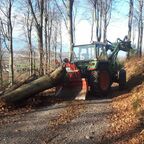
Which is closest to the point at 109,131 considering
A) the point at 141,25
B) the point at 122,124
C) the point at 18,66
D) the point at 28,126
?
the point at 122,124

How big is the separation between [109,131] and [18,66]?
25601 millimetres

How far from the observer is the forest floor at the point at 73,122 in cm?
790

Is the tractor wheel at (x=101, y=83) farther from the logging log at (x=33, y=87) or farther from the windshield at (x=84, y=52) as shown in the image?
the logging log at (x=33, y=87)

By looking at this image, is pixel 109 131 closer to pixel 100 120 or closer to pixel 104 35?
pixel 100 120

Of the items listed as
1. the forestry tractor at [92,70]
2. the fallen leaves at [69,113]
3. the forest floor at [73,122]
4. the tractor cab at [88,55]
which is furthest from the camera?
the tractor cab at [88,55]

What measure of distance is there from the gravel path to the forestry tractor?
6.74ft

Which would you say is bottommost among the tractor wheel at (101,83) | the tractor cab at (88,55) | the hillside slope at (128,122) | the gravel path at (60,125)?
the gravel path at (60,125)

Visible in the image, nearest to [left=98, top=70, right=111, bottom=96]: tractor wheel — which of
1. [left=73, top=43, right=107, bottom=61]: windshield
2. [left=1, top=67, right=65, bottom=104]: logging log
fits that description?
[left=73, top=43, right=107, bottom=61]: windshield

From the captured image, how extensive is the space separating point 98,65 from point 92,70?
1.34ft

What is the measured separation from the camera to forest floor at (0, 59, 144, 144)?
7902 millimetres

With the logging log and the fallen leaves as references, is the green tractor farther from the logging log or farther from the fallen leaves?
the fallen leaves

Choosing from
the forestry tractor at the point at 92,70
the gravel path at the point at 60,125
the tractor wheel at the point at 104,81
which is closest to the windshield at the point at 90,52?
the forestry tractor at the point at 92,70

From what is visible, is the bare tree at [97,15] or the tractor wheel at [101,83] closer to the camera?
the tractor wheel at [101,83]

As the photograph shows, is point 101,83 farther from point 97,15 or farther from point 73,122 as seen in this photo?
point 97,15
